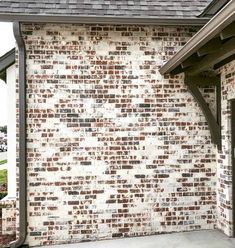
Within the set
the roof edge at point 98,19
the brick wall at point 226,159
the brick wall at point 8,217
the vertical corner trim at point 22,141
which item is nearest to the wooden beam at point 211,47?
the brick wall at point 226,159

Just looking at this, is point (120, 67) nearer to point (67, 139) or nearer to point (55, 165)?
point (67, 139)

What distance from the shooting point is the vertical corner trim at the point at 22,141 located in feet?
16.5

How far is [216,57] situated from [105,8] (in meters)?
2.10

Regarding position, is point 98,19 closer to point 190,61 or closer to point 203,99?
point 190,61

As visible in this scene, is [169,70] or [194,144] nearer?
[169,70]

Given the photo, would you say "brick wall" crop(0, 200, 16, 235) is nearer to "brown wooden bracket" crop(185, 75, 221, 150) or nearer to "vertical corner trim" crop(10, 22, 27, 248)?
"vertical corner trim" crop(10, 22, 27, 248)

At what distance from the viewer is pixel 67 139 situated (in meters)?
5.25

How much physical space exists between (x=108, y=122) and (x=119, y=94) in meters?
0.48

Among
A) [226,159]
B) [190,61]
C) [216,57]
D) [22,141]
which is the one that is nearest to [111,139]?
[22,141]

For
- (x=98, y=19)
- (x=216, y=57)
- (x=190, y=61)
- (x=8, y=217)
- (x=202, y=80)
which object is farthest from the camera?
(x=8, y=217)

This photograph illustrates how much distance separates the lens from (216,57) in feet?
14.0

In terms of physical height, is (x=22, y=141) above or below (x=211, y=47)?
below

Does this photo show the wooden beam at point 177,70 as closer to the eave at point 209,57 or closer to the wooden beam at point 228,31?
the eave at point 209,57

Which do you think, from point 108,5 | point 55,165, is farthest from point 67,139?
point 108,5
